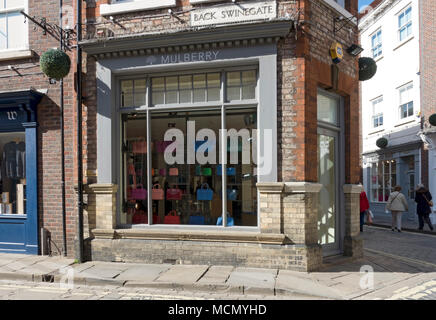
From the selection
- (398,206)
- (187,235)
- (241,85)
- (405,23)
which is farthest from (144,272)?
(405,23)

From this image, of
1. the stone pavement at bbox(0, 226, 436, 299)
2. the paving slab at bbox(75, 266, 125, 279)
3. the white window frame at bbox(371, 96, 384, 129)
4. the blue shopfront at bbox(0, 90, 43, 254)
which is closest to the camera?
the stone pavement at bbox(0, 226, 436, 299)

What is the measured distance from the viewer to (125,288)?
18.6 feet

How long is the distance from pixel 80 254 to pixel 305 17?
20.6 ft

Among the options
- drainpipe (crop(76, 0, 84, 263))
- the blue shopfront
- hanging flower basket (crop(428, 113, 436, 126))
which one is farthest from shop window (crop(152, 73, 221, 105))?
hanging flower basket (crop(428, 113, 436, 126))

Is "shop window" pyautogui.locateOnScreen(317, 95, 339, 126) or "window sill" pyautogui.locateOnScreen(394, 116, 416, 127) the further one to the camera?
"window sill" pyautogui.locateOnScreen(394, 116, 416, 127)

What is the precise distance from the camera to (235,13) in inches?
263

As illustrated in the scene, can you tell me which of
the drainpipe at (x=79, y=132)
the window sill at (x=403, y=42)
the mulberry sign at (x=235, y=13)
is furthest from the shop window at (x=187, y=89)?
the window sill at (x=403, y=42)

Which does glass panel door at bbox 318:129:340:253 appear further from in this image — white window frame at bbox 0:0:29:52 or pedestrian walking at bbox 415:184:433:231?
pedestrian walking at bbox 415:184:433:231

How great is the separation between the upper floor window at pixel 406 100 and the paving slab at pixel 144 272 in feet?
46.2

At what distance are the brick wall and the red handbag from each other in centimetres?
205

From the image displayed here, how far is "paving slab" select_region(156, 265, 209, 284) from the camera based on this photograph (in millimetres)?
5766

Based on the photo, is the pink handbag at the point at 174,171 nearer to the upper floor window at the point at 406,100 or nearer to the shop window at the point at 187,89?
the shop window at the point at 187,89
